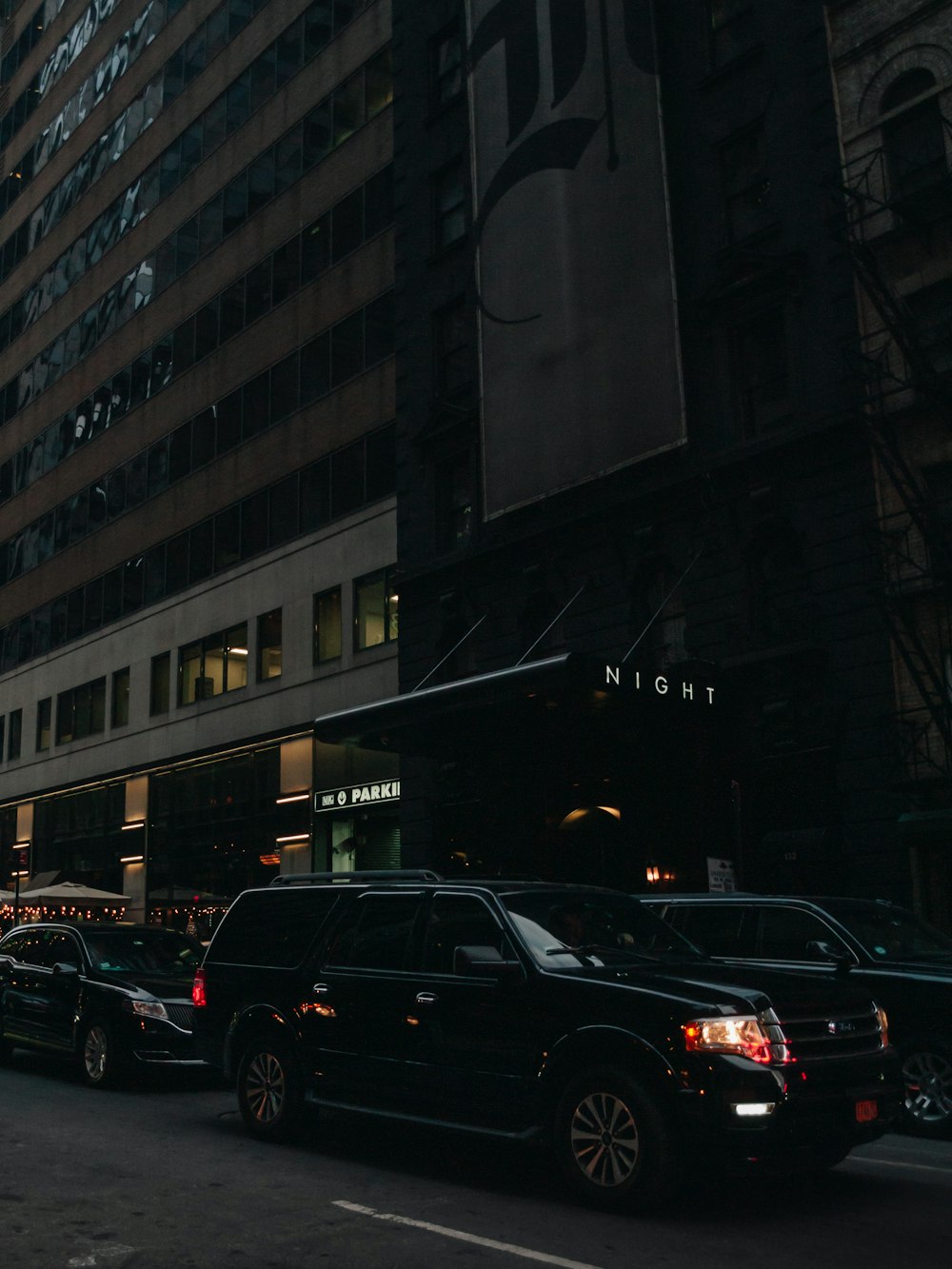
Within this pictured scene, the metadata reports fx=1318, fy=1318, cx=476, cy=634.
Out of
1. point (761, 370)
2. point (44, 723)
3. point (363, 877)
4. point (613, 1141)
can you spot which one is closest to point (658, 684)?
point (761, 370)

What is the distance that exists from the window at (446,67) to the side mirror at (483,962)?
2519cm

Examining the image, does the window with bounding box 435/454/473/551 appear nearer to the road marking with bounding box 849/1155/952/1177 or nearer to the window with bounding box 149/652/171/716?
the window with bounding box 149/652/171/716

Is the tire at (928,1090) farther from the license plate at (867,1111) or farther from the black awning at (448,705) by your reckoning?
the black awning at (448,705)

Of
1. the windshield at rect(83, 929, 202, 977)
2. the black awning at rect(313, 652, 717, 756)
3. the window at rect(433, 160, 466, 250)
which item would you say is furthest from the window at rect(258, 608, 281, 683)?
the windshield at rect(83, 929, 202, 977)

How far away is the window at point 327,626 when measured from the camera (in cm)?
3094

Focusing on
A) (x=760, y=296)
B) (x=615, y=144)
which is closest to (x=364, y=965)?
(x=760, y=296)

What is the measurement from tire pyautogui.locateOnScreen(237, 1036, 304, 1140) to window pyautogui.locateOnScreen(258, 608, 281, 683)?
73.4 feet

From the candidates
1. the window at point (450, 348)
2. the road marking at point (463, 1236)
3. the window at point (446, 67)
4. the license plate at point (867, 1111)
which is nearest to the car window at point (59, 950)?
the road marking at point (463, 1236)

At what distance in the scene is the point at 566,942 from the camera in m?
9.00

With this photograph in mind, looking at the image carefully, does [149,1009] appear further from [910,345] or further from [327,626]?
[327,626]

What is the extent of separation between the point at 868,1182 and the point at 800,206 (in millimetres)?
17442

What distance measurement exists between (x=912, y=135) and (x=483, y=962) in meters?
17.4

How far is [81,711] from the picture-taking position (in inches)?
1663

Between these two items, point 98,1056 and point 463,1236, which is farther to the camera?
point 98,1056
